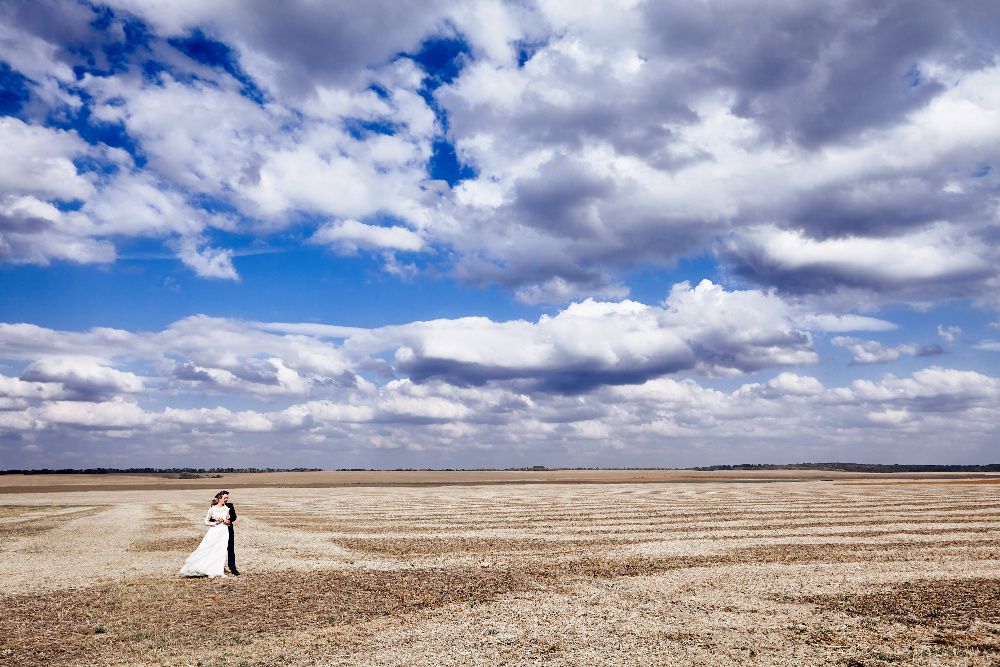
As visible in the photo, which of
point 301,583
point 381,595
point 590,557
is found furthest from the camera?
point 590,557

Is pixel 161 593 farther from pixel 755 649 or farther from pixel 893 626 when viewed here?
pixel 893 626

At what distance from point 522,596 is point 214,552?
10150 millimetres

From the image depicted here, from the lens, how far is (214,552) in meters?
22.3

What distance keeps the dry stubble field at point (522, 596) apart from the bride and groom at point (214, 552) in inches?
30.2

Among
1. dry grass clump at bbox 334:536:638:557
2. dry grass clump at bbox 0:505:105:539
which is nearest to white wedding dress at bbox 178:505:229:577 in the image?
dry grass clump at bbox 334:536:638:557

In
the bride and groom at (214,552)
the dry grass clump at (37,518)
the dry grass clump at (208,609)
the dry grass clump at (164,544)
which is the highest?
the bride and groom at (214,552)

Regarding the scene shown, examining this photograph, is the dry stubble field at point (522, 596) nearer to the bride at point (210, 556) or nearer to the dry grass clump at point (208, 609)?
the dry grass clump at point (208, 609)

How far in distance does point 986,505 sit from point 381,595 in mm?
44684

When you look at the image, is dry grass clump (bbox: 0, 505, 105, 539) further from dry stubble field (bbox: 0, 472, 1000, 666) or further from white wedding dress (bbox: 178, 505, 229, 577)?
white wedding dress (bbox: 178, 505, 229, 577)

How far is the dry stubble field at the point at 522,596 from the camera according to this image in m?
13.7

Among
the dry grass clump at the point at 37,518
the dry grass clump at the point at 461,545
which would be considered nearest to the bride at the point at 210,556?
the dry grass clump at the point at 461,545

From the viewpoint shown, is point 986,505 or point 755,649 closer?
point 755,649

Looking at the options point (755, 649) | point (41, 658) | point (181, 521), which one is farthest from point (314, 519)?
point (755, 649)

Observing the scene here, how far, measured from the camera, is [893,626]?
587 inches
